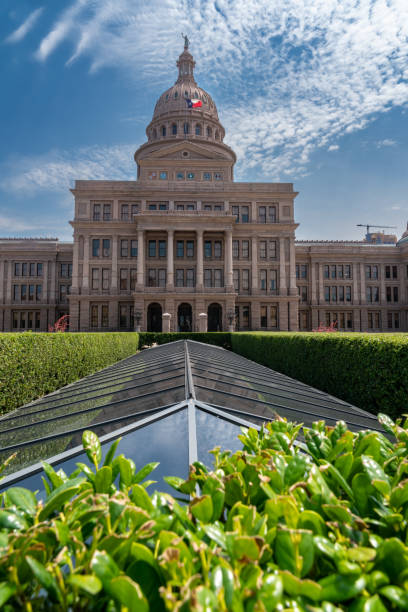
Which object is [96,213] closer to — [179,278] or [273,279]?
[179,278]

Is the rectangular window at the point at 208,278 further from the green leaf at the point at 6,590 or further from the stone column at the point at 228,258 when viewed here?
the green leaf at the point at 6,590

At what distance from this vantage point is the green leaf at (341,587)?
0.81 m

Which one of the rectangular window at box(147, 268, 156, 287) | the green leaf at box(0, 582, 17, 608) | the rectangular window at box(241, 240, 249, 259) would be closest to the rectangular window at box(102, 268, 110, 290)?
the rectangular window at box(147, 268, 156, 287)

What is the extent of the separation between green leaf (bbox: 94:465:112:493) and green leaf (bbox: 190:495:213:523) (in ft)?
1.17

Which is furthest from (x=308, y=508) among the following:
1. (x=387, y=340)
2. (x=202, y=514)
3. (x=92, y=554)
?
(x=387, y=340)

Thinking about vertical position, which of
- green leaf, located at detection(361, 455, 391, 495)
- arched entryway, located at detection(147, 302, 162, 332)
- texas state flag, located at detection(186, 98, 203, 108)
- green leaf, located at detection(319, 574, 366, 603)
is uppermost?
texas state flag, located at detection(186, 98, 203, 108)

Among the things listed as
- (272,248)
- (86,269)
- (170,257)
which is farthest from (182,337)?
(272,248)

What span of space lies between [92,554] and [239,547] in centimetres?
36

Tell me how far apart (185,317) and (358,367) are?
4211cm

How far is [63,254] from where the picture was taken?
186 feet

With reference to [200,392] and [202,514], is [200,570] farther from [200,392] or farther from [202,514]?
[200,392]

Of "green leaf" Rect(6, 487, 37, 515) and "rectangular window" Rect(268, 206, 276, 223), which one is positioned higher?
"rectangular window" Rect(268, 206, 276, 223)

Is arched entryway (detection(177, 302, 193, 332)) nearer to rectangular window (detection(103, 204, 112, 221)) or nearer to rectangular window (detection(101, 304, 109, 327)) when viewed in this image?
rectangular window (detection(101, 304, 109, 327))

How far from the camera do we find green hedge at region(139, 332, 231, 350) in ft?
108
